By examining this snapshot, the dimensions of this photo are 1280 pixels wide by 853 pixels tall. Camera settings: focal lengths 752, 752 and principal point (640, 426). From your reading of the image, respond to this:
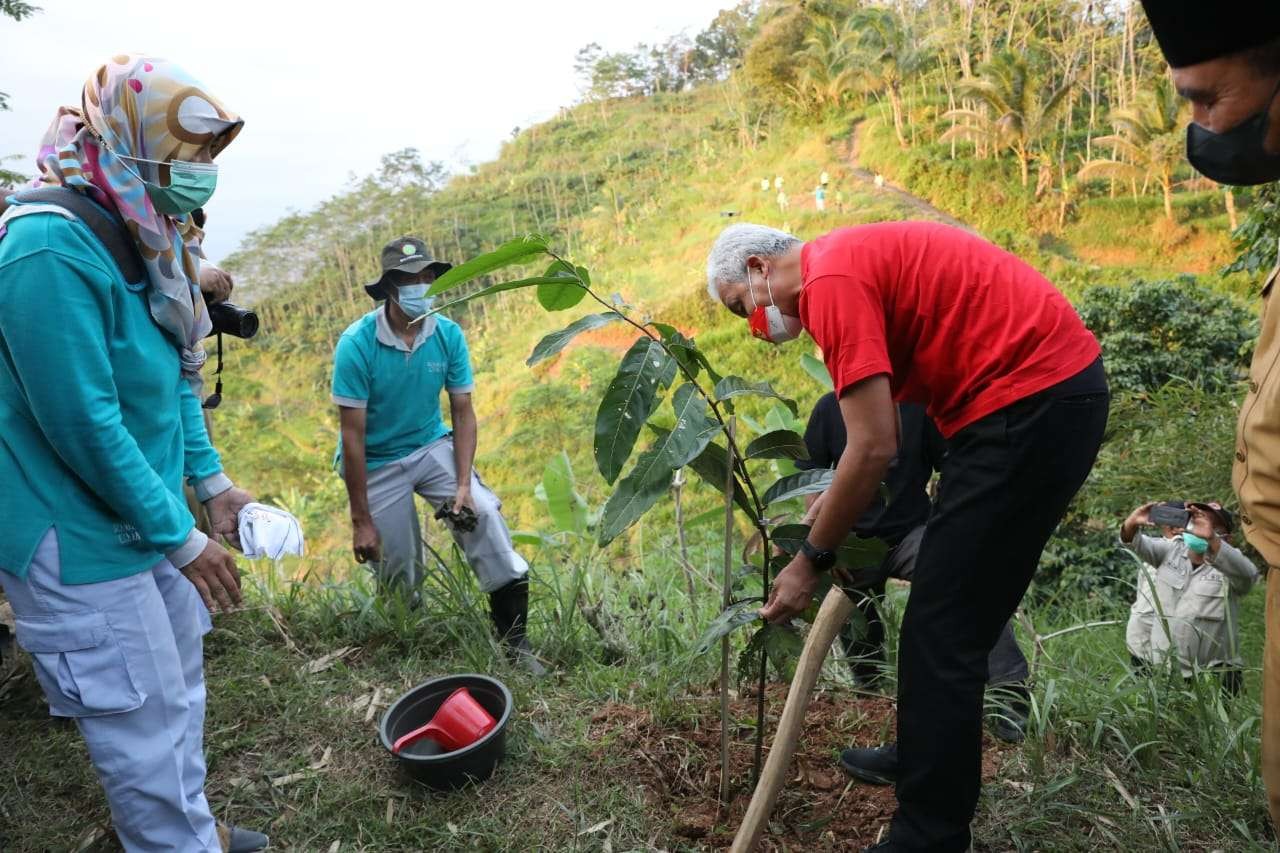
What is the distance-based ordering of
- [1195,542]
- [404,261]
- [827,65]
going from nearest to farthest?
1. [1195,542]
2. [404,261]
3. [827,65]

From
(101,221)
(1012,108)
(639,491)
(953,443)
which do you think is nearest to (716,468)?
(639,491)

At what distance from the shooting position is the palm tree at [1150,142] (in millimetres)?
7875

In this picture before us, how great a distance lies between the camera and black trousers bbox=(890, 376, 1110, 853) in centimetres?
136

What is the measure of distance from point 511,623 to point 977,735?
170 centimetres

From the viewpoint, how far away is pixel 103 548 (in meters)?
1.28

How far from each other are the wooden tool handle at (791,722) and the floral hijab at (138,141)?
1315 millimetres

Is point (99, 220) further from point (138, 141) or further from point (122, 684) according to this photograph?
point (122, 684)

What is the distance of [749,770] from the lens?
5.71 ft

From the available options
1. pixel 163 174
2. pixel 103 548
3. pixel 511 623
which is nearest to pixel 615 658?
pixel 511 623

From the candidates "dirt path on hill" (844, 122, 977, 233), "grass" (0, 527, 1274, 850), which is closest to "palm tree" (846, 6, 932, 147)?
"dirt path on hill" (844, 122, 977, 233)

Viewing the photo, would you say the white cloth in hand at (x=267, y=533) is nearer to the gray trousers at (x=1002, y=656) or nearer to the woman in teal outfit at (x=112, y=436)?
the woman in teal outfit at (x=112, y=436)

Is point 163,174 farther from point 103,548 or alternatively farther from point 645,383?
point 645,383

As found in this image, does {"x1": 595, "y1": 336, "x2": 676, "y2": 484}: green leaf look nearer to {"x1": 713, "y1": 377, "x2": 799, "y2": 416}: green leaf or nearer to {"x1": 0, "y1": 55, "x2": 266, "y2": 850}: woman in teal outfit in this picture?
{"x1": 713, "y1": 377, "x2": 799, "y2": 416}: green leaf

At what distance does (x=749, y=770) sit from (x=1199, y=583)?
193 centimetres
